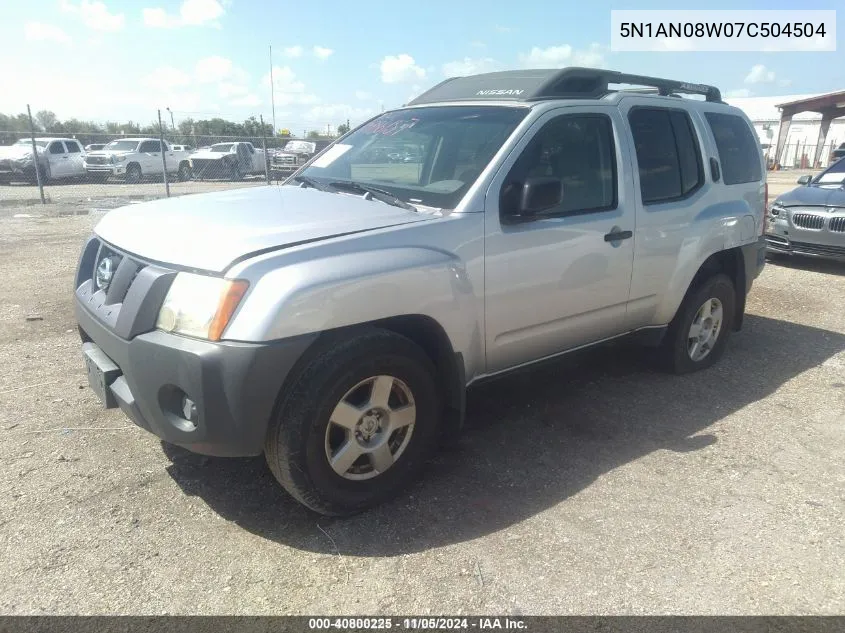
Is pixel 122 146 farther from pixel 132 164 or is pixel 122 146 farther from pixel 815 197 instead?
pixel 815 197

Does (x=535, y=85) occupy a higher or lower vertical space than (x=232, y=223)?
higher

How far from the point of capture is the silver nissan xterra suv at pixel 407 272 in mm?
2525

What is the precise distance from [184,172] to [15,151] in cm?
524

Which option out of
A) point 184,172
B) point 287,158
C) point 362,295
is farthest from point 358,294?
point 184,172

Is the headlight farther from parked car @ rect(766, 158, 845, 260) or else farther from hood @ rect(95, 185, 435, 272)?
parked car @ rect(766, 158, 845, 260)

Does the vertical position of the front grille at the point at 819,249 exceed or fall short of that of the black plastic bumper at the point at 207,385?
it falls short

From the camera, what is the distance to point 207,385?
243 centimetres

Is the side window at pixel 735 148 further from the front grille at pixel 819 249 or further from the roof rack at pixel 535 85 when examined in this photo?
the front grille at pixel 819 249

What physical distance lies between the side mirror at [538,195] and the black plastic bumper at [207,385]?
1283 millimetres

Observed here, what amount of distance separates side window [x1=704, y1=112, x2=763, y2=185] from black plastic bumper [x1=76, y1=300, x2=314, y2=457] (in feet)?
11.8

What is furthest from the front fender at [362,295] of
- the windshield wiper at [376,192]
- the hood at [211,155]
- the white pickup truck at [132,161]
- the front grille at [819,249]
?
the white pickup truck at [132,161]

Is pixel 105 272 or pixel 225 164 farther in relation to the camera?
pixel 225 164

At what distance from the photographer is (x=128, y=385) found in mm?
2723

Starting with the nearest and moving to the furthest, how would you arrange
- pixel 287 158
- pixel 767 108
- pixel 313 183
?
1. pixel 313 183
2. pixel 287 158
3. pixel 767 108
